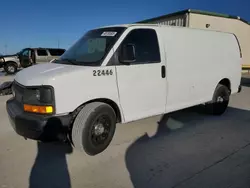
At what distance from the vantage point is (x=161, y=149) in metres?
3.95

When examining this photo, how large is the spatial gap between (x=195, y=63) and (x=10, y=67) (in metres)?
17.3

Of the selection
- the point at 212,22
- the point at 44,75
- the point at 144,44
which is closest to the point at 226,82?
the point at 144,44

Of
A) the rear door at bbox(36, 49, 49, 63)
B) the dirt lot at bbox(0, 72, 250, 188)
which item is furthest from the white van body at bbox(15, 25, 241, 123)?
the rear door at bbox(36, 49, 49, 63)

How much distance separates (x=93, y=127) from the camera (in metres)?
3.53

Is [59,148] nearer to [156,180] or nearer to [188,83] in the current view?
[156,180]

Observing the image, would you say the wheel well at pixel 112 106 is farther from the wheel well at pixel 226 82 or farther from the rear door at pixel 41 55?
the rear door at pixel 41 55

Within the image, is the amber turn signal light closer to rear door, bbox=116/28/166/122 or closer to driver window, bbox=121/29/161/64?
rear door, bbox=116/28/166/122

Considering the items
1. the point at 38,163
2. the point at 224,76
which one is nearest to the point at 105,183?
the point at 38,163

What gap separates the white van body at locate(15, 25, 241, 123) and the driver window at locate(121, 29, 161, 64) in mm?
90

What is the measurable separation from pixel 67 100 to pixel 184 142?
7.58 ft

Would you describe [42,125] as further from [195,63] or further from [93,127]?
[195,63]

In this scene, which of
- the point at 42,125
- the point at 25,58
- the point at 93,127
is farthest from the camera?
the point at 25,58

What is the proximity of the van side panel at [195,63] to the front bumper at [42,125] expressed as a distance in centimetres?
216

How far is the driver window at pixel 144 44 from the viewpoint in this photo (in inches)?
159
